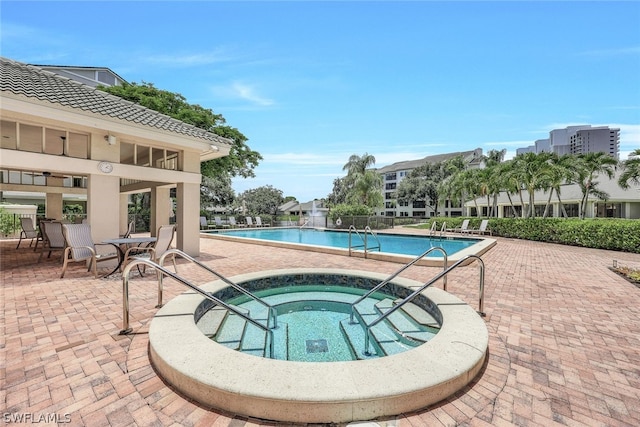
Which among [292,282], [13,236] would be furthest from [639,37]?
[13,236]

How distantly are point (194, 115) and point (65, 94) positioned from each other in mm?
11400

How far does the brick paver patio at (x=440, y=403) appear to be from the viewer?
2.31 meters

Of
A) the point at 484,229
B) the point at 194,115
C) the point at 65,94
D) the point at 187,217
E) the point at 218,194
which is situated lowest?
the point at 484,229

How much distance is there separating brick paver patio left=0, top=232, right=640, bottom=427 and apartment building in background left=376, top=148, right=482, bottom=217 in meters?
53.1

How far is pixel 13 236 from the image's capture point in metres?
15.0

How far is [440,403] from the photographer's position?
2463 mm

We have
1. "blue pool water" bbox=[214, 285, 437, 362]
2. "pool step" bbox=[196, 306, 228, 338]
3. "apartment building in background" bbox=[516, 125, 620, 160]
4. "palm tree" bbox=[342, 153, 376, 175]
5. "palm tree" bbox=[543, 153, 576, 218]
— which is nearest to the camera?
"blue pool water" bbox=[214, 285, 437, 362]

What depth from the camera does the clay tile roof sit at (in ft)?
22.0

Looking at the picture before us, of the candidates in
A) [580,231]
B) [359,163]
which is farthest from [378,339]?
[359,163]

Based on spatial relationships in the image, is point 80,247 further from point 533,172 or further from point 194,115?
point 533,172

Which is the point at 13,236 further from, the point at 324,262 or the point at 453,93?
the point at 453,93

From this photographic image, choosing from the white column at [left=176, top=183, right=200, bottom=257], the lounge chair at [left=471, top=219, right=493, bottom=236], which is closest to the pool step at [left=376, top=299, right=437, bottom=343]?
the white column at [left=176, top=183, right=200, bottom=257]

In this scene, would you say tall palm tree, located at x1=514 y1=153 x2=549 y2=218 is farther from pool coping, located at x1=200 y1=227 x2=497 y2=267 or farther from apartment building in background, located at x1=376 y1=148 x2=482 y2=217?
apartment building in background, located at x1=376 y1=148 x2=482 y2=217

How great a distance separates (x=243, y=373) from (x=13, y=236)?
64.9 ft
